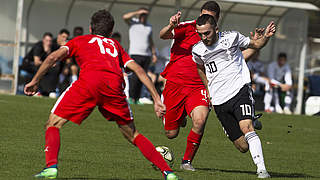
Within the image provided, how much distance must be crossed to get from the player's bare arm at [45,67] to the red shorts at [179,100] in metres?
2.84

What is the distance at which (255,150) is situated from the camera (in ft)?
27.3

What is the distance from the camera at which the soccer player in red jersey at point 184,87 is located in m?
9.37

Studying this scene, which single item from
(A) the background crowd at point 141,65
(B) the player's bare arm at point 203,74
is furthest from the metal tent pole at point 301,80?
(B) the player's bare arm at point 203,74

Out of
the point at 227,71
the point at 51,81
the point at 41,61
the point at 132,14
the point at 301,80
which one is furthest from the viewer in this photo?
the point at 301,80

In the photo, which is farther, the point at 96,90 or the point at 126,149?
the point at 126,149

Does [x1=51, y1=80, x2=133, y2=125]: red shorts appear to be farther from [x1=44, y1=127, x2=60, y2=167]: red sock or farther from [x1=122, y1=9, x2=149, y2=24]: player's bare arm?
[x1=122, y1=9, x2=149, y2=24]: player's bare arm

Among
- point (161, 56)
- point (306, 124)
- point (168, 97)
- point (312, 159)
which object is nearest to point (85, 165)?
point (168, 97)

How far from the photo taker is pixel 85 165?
28.4 ft

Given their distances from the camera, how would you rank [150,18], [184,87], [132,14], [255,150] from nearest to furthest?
1. [255,150]
2. [184,87]
3. [132,14]
4. [150,18]

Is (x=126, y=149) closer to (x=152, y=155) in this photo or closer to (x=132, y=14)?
(x=152, y=155)

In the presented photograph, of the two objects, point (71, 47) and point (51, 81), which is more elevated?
point (71, 47)

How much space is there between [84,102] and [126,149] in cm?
397

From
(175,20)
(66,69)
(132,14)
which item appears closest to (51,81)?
(66,69)

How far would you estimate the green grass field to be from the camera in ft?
27.4
